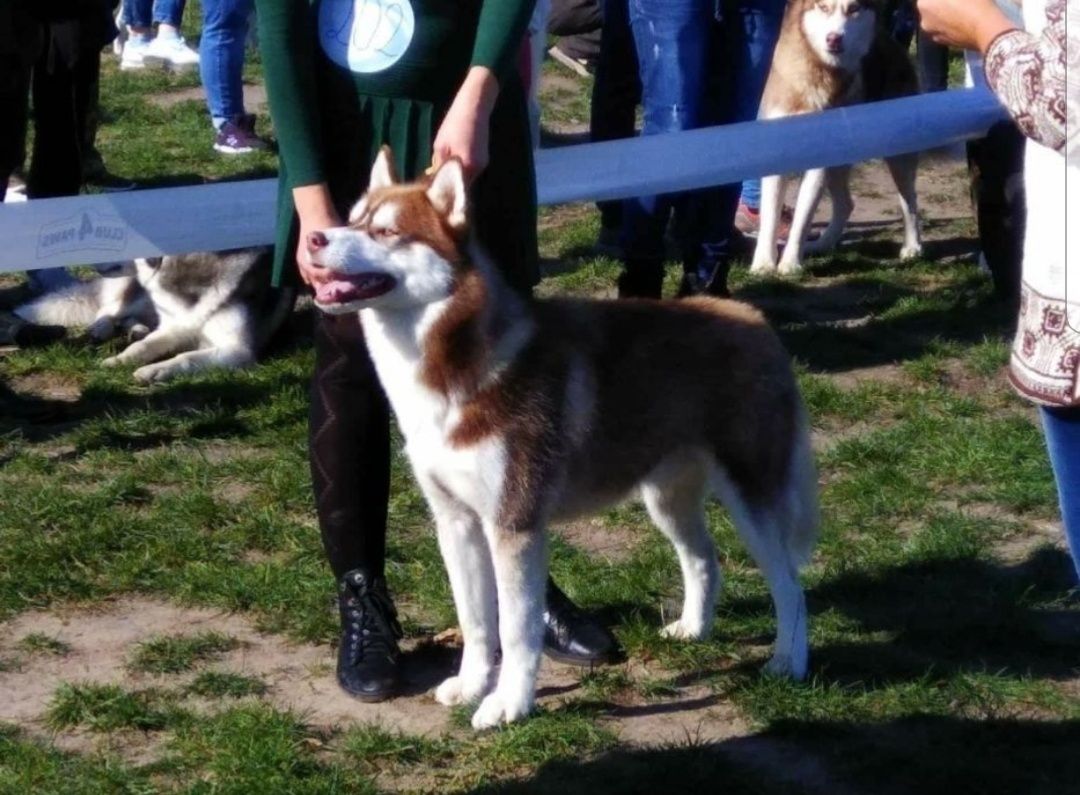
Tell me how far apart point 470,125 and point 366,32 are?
0.32 metres

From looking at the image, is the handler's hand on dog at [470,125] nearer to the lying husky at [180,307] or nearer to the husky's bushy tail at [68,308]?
the lying husky at [180,307]

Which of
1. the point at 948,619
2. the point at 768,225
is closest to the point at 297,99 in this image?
the point at 948,619

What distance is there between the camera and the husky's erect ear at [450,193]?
11.0 ft

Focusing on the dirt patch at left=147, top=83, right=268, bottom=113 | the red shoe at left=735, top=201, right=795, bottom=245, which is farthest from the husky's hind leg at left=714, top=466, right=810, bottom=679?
the dirt patch at left=147, top=83, right=268, bottom=113

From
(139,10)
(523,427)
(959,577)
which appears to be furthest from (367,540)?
(139,10)

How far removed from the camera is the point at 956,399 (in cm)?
603

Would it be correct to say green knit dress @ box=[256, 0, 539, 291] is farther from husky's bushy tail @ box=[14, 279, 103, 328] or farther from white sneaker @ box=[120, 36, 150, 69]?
white sneaker @ box=[120, 36, 150, 69]

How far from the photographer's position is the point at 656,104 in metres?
6.49

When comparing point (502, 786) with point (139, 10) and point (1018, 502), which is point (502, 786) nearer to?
point (1018, 502)

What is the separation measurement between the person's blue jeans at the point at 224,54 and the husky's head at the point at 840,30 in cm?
320

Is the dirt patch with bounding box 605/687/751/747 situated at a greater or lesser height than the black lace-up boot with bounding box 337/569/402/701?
lesser

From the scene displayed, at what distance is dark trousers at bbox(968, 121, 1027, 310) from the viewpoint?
23.1 feet

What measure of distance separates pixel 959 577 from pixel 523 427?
5.35ft

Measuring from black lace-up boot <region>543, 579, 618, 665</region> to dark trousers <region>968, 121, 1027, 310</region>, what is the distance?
3.59 metres
